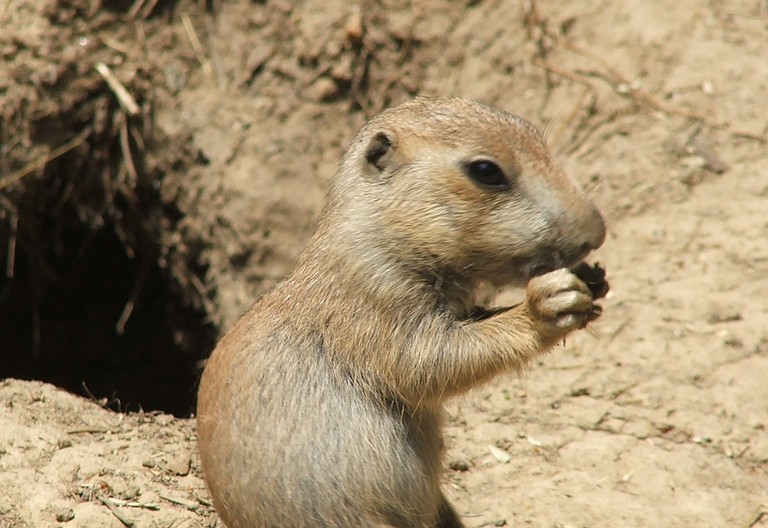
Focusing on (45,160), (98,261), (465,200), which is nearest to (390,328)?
(465,200)

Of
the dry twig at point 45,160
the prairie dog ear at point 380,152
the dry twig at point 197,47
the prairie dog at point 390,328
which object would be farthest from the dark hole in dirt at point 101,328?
the prairie dog ear at point 380,152

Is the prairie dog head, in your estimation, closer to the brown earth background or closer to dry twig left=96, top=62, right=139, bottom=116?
the brown earth background

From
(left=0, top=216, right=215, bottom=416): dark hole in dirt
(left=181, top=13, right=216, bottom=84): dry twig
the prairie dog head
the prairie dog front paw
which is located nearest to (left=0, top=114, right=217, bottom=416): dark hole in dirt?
(left=0, top=216, right=215, bottom=416): dark hole in dirt

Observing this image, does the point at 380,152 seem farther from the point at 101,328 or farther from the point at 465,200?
the point at 101,328

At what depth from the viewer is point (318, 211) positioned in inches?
287

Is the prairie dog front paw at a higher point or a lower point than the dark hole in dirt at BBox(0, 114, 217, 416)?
higher

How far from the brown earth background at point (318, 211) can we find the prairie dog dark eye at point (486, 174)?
193cm

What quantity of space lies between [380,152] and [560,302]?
3.52 feet

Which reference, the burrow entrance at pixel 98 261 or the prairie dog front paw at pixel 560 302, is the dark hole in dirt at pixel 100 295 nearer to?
the burrow entrance at pixel 98 261

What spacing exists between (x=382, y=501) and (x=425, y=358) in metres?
0.69

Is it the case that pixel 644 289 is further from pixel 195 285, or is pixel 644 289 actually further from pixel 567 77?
pixel 195 285

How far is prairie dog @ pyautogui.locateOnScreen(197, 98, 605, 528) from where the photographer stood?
3.92m

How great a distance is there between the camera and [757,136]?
20.9 feet

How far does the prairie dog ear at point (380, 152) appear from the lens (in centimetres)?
417
